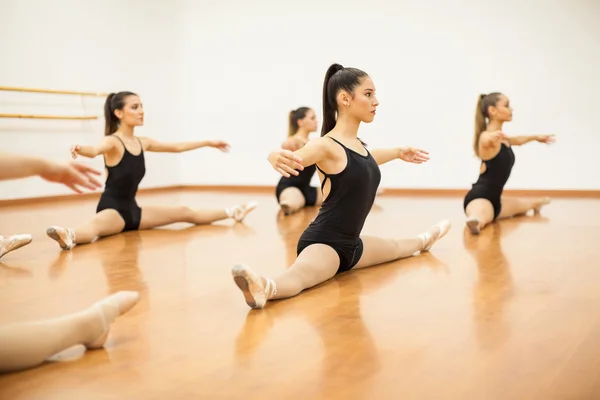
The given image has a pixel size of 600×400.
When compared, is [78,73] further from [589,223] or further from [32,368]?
[32,368]

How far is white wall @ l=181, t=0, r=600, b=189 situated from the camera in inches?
248

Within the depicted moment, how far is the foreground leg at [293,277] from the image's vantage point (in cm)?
200

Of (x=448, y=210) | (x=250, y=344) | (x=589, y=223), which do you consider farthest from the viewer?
(x=448, y=210)

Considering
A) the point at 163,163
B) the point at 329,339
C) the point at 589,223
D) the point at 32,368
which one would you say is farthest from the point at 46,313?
the point at 163,163

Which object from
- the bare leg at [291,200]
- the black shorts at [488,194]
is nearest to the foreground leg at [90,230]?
A: the bare leg at [291,200]

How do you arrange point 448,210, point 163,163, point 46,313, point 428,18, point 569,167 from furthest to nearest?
point 163,163
point 428,18
point 569,167
point 448,210
point 46,313

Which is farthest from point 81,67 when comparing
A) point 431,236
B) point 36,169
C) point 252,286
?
point 36,169

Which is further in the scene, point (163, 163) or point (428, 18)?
point (163, 163)

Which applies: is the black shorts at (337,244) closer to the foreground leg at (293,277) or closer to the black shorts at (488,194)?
the foreground leg at (293,277)

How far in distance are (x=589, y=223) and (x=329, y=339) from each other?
9.80ft

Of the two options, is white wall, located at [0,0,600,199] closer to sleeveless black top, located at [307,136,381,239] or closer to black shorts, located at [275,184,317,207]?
black shorts, located at [275,184,317,207]

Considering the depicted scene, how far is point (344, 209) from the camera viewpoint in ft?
8.29

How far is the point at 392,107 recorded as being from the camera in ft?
23.1

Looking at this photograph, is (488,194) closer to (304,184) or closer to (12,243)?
(304,184)
